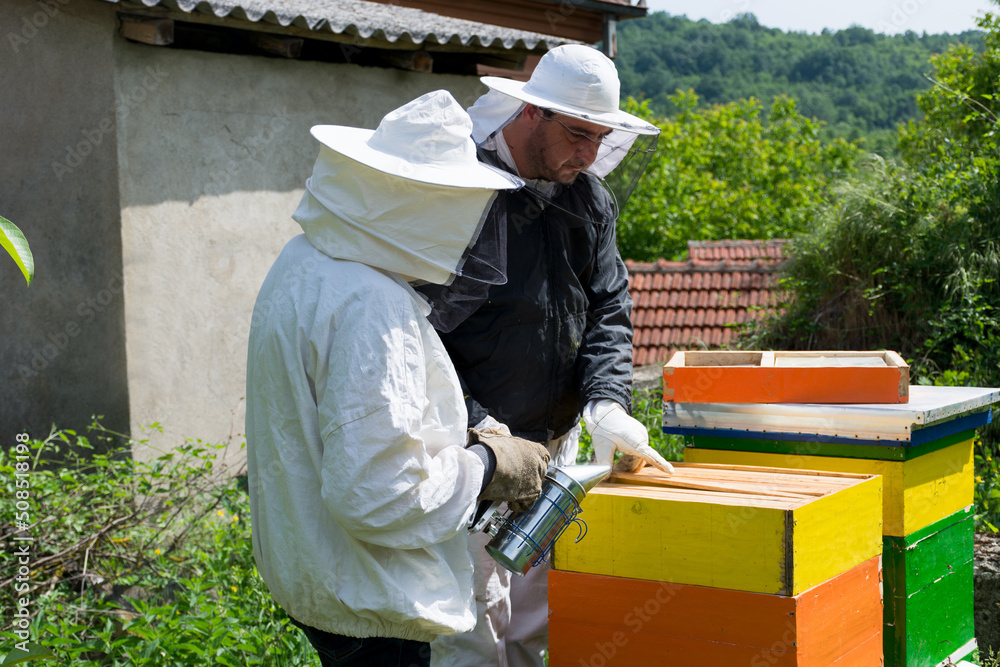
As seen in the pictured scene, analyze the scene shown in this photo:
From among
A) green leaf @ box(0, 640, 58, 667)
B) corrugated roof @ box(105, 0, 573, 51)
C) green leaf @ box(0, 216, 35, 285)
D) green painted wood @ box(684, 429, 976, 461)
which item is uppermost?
corrugated roof @ box(105, 0, 573, 51)

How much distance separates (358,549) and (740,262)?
9.37m

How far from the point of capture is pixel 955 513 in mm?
2584

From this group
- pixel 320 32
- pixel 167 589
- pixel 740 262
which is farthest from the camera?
pixel 740 262

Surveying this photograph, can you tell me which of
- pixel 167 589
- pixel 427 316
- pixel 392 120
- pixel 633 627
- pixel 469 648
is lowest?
pixel 167 589

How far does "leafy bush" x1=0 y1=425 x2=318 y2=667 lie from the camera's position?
113 inches

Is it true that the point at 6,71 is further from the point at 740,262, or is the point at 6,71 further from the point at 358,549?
the point at 740,262

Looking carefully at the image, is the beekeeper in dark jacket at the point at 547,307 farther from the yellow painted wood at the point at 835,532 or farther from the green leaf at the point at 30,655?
the green leaf at the point at 30,655

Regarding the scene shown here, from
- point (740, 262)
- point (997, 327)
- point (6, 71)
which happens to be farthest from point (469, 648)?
point (740, 262)

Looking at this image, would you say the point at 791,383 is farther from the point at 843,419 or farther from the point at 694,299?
the point at 694,299

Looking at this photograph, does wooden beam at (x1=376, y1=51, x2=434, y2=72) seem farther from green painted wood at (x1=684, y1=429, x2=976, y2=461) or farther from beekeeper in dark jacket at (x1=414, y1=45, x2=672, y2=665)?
green painted wood at (x1=684, y1=429, x2=976, y2=461)

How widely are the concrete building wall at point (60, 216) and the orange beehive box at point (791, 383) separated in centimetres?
344

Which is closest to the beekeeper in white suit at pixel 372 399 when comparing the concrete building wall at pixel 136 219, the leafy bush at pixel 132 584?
the leafy bush at pixel 132 584

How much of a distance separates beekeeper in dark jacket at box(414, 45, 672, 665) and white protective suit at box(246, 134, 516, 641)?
2.17 ft

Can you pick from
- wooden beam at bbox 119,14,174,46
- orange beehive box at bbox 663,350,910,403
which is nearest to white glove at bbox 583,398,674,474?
orange beehive box at bbox 663,350,910,403
